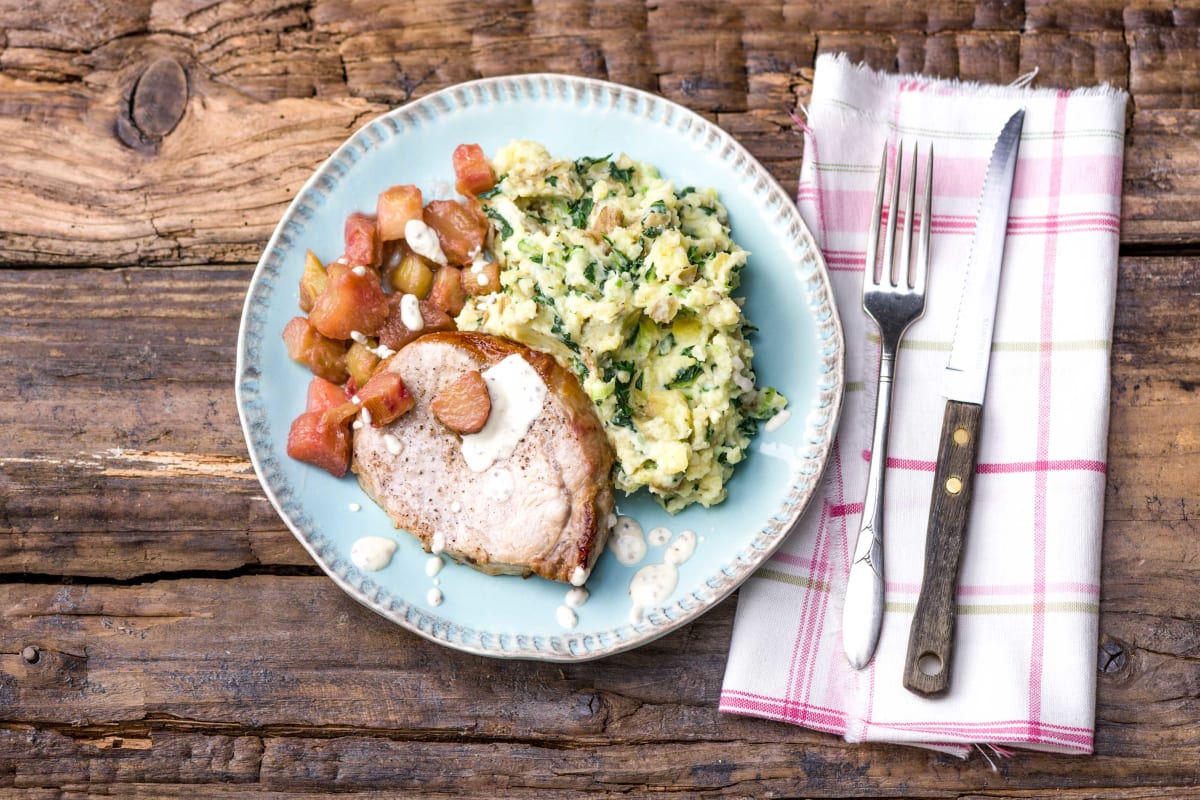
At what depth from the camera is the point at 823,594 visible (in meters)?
3.42

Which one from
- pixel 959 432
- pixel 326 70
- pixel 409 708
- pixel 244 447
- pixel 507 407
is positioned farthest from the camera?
pixel 326 70

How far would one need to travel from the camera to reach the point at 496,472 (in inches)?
129

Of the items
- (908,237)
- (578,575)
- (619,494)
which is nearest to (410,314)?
(619,494)

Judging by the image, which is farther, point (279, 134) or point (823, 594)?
point (279, 134)

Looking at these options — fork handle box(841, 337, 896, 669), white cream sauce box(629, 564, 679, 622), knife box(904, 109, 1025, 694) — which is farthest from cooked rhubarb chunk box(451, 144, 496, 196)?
knife box(904, 109, 1025, 694)

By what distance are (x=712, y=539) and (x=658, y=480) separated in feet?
1.10

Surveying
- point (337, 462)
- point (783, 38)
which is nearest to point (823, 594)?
point (337, 462)

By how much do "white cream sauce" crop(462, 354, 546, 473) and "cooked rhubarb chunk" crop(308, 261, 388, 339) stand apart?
0.49 meters

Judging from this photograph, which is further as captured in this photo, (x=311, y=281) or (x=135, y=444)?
(x=135, y=444)

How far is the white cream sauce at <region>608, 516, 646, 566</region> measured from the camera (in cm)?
331

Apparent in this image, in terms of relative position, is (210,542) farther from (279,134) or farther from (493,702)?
(279,134)

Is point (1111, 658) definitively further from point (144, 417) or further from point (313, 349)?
point (144, 417)

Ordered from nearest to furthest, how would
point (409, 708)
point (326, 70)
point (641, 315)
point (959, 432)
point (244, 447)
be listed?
1. point (641, 315)
2. point (959, 432)
3. point (409, 708)
4. point (244, 447)
5. point (326, 70)

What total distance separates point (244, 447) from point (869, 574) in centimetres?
240
